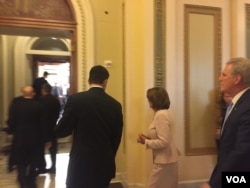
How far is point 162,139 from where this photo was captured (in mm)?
2619

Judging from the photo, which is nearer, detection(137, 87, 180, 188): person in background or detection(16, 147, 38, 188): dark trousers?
detection(137, 87, 180, 188): person in background

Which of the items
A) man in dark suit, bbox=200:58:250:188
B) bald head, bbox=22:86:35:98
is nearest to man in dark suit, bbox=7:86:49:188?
bald head, bbox=22:86:35:98

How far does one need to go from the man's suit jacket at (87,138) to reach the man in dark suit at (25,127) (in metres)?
1.71

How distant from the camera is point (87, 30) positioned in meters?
4.12

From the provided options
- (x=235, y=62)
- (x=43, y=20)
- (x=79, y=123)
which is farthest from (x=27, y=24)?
(x=235, y=62)

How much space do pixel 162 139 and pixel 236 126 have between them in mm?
1065

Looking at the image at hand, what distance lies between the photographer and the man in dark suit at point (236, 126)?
1565 millimetres

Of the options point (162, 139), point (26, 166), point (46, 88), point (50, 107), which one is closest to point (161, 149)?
point (162, 139)

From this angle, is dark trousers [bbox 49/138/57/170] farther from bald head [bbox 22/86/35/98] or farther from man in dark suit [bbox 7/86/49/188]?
bald head [bbox 22/86/35/98]

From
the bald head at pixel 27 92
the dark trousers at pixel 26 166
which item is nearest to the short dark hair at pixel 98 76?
the bald head at pixel 27 92

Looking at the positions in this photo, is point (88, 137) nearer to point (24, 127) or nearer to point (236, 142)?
point (236, 142)

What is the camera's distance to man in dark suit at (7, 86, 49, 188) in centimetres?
358

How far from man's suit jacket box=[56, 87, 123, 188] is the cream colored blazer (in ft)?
2.15

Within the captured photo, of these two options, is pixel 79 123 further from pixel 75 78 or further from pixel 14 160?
pixel 75 78
